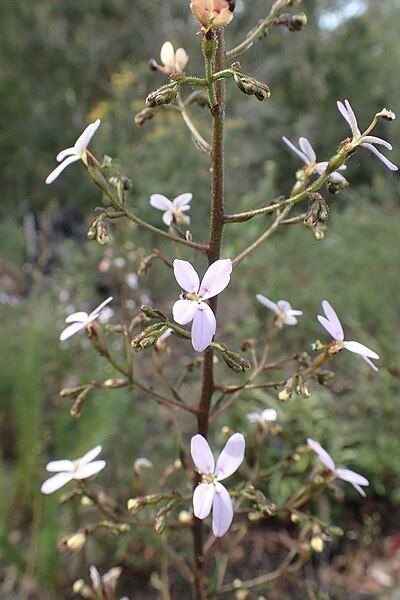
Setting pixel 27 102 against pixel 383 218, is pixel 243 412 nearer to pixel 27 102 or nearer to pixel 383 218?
pixel 383 218

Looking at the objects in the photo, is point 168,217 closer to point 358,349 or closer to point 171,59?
point 171,59

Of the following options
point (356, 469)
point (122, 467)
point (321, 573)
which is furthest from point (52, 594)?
point (356, 469)

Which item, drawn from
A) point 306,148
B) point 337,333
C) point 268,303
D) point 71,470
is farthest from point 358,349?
point 71,470

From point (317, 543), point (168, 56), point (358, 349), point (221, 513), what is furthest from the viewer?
point (317, 543)

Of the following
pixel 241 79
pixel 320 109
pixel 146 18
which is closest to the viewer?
pixel 241 79

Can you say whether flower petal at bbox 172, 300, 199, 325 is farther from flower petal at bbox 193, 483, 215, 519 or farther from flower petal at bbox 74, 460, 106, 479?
flower petal at bbox 74, 460, 106, 479

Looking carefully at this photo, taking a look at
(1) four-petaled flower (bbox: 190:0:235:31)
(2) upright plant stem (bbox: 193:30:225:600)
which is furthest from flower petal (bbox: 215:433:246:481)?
(1) four-petaled flower (bbox: 190:0:235:31)

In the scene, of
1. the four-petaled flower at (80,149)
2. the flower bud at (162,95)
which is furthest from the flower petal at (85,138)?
the flower bud at (162,95)
